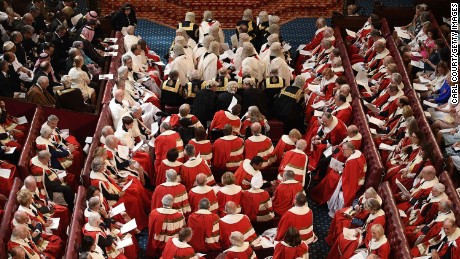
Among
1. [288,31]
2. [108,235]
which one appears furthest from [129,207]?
[288,31]

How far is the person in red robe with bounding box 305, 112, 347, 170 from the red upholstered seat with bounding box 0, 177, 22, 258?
4731 mm

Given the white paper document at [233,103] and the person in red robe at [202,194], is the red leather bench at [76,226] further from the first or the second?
the white paper document at [233,103]

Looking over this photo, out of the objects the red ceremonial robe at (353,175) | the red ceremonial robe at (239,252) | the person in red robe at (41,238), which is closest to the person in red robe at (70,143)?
the person in red robe at (41,238)

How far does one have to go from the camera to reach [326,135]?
14.4 meters

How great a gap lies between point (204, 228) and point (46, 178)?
8.37 ft

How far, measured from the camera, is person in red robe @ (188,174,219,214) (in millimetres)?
12443

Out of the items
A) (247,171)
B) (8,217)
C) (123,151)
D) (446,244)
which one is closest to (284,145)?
(247,171)

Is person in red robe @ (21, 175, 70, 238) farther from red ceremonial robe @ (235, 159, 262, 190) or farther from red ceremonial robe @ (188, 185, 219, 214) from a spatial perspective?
red ceremonial robe @ (235, 159, 262, 190)

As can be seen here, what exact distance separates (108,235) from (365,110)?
5.61 m

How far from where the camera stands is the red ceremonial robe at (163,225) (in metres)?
12.1

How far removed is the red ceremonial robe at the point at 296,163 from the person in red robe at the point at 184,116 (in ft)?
5.55

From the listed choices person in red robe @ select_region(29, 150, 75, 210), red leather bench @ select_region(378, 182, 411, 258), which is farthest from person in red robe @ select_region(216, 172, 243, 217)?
person in red robe @ select_region(29, 150, 75, 210)

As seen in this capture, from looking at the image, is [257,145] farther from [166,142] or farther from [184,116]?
[166,142]

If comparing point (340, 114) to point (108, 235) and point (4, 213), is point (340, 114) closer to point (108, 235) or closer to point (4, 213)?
point (108, 235)
